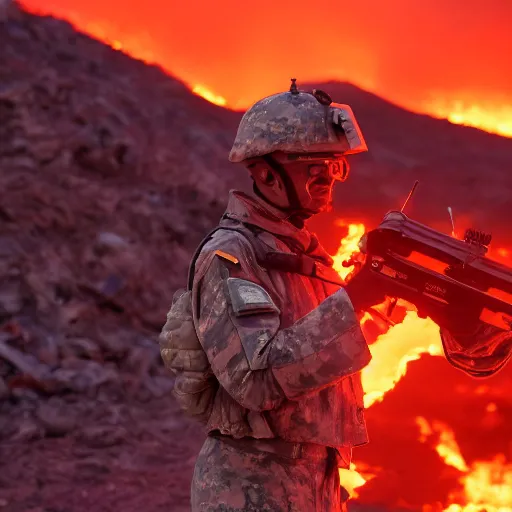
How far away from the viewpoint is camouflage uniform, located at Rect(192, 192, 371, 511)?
7.20 ft

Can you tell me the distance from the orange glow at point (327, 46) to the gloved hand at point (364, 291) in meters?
9.67

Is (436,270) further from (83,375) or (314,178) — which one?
(83,375)

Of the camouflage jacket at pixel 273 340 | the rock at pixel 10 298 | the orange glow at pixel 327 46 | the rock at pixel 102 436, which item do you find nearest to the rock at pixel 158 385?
the rock at pixel 102 436

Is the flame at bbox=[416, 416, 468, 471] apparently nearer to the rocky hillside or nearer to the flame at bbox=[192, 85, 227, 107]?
the rocky hillside

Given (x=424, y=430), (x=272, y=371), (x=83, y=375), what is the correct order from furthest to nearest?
(x=83, y=375)
(x=424, y=430)
(x=272, y=371)

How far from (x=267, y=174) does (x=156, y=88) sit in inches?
475

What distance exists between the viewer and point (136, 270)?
1091 centimetres

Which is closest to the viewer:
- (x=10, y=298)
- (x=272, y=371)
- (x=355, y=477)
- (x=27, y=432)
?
(x=272, y=371)

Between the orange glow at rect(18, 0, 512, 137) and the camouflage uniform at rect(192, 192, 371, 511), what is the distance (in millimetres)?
9439

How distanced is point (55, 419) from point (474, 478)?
4590 millimetres

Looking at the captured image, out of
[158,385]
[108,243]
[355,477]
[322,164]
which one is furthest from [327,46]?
[322,164]

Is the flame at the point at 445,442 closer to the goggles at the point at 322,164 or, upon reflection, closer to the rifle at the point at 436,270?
the rifle at the point at 436,270

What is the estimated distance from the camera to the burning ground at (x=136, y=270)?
23.4 feet

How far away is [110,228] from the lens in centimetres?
1125
